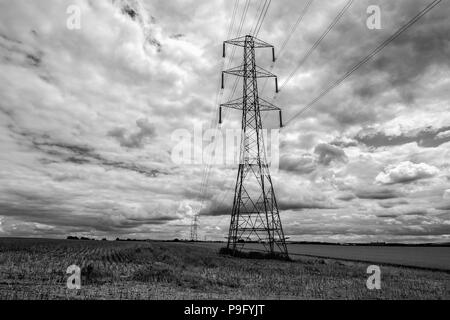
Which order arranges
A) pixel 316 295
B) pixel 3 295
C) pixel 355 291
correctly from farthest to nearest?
pixel 355 291 < pixel 316 295 < pixel 3 295
